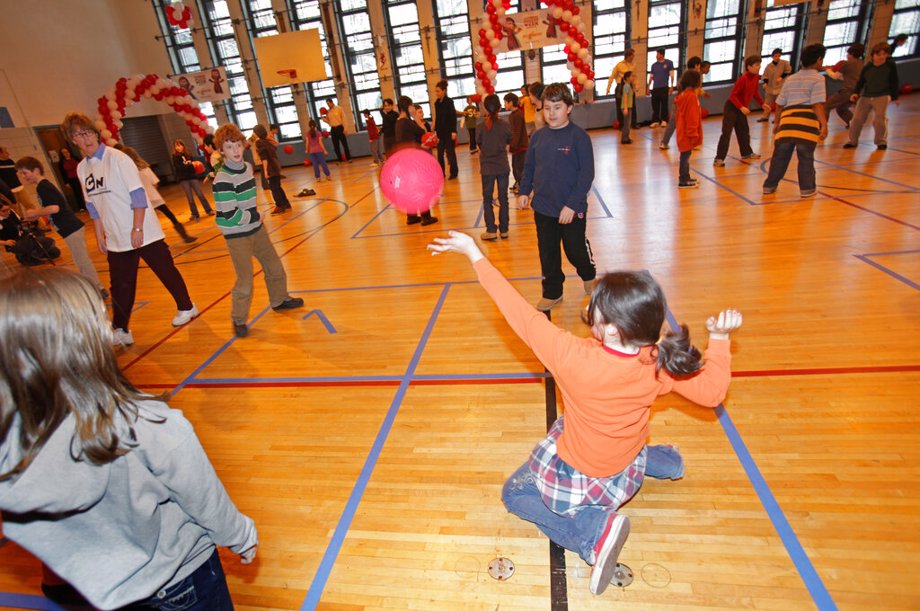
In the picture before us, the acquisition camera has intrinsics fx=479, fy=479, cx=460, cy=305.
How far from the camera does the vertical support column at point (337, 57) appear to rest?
54.9 feet

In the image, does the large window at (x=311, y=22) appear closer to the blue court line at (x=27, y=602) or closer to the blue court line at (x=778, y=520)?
the blue court line at (x=27, y=602)

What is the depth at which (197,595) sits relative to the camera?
1.36 metres

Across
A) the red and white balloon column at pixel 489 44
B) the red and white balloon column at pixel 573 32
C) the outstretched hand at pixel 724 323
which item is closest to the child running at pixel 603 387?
the outstretched hand at pixel 724 323

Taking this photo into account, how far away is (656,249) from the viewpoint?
5414 millimetres

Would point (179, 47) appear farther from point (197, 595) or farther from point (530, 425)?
point (197, 595)

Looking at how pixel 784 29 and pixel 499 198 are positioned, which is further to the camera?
pixel 784 29

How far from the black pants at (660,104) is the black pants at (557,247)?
520 inches

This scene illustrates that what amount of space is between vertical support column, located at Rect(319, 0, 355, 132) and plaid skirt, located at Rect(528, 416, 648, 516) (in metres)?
18.5

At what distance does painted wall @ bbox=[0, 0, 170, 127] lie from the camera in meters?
13.0

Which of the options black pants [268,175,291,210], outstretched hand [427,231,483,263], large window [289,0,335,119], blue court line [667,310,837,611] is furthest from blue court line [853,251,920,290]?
large window [289,0,335,119]

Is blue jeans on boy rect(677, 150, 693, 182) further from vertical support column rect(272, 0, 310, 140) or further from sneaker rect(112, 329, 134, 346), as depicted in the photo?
vertical support column rect(272, 0, 310, 140)

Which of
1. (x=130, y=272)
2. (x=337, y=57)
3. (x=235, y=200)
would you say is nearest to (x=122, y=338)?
(x=130, y=272)

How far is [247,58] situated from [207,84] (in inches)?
97.0

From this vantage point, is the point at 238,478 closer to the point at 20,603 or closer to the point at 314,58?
the point at 20,603
